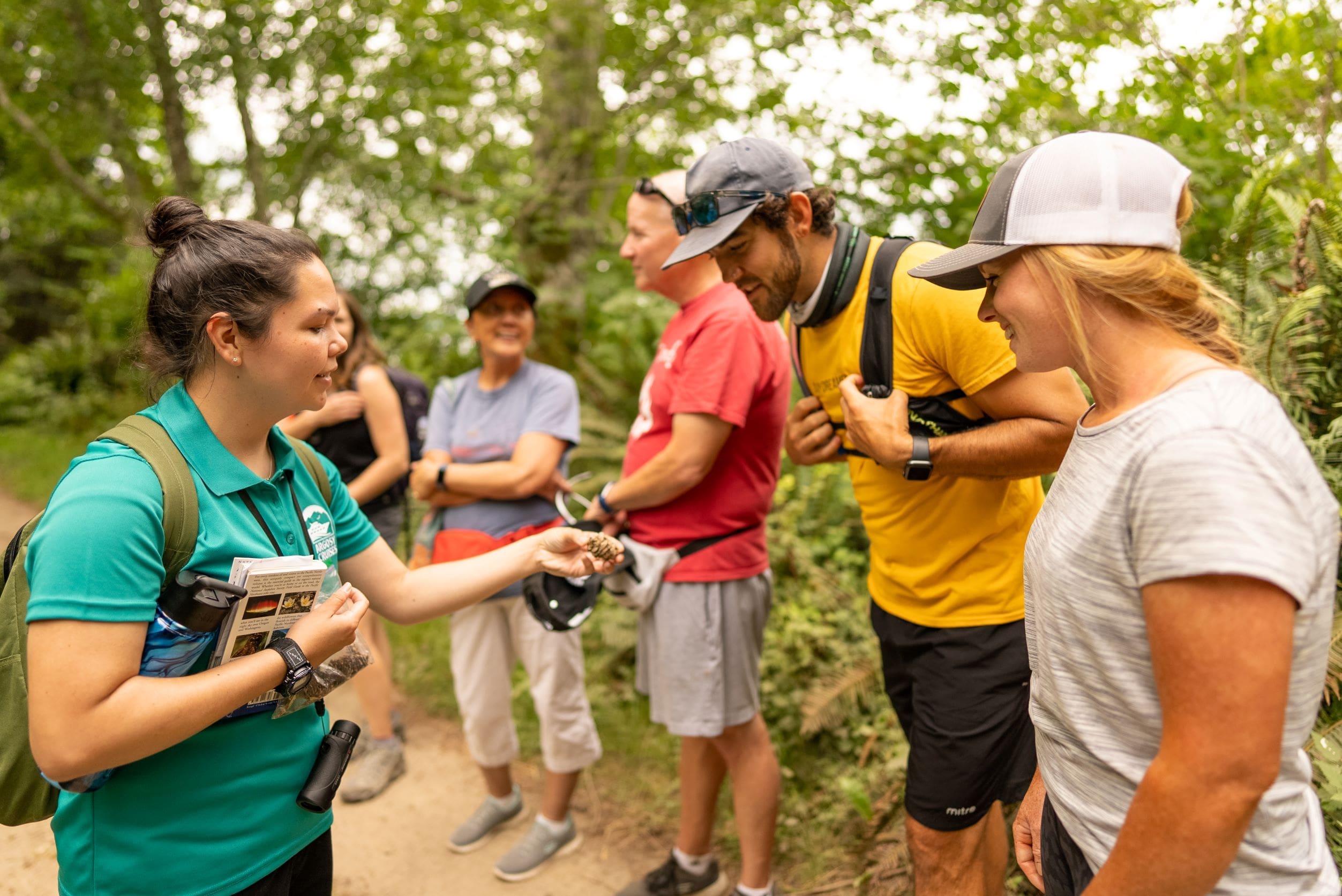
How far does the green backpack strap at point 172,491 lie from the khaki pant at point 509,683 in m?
2.27

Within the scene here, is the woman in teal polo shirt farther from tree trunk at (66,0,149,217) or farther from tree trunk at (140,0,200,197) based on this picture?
tree trunk at (66,0,149,217)

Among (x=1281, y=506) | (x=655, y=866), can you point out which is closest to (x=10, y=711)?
(x=1281, y=506)

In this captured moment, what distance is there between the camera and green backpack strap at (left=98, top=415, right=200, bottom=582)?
5.33 feet

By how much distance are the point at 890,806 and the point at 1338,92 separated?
4.01 meters

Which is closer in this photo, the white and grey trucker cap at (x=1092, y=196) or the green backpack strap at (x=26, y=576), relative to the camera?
the white and grey trucker cap at (x=1092, y=196)

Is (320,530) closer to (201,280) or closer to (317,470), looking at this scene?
(317,470)

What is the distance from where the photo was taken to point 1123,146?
4.64ft

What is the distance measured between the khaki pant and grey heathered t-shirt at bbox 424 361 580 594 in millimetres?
209

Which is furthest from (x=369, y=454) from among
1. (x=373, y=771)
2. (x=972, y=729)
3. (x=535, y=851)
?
(x=972, y=729)

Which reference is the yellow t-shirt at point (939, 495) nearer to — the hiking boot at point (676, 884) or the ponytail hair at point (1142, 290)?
the ponytail hair at point (1142, 290)

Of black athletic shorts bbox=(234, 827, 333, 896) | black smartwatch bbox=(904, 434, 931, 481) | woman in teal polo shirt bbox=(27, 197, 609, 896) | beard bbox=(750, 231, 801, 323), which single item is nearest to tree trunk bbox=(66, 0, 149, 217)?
woman in teal polo shirt bbox=(27, 197, 609, 896)

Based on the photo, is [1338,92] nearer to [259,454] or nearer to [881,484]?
[881,484]

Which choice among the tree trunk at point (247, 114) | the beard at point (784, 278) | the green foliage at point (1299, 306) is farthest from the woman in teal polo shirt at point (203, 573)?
the tree trunk at point (247, 114)

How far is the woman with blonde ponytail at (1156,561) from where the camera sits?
1119mm
